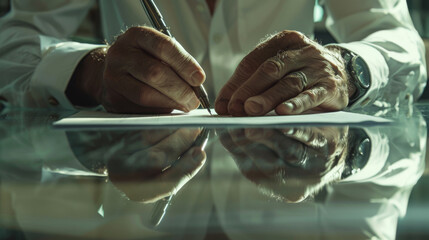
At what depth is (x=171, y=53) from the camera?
624 millimetres

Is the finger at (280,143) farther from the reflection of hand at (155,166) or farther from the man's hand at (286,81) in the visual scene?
the man's hand at (286,81)

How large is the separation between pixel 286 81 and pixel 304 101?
0.20 ft

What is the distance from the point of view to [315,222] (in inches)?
5.1

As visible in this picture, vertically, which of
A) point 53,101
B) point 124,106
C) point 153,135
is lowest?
point 53,101

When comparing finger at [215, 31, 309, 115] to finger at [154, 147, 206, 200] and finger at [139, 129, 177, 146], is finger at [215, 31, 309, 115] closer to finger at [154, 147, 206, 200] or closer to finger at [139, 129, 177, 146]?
finger at [139, 129, 177, 146]

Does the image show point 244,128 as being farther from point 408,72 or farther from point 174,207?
point 408,72

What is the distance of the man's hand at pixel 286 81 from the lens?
57 cm

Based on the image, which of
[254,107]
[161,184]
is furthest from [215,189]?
[254,107]

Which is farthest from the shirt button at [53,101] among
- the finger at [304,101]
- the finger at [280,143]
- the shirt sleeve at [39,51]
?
the finger at [280,143]

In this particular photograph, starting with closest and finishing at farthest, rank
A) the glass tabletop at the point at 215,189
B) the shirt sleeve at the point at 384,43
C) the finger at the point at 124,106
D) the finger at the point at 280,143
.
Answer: the glass tabletop at the point at 215,189, the finger at the point at 280,143, the finger at the point at 124,106, the shirt sleeve at the point at 384,43

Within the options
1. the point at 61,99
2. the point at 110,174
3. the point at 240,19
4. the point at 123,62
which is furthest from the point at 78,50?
the point at 110,174

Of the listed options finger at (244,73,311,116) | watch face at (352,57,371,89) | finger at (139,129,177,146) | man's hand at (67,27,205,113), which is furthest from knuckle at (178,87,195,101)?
watch face at (352,57,371,89)

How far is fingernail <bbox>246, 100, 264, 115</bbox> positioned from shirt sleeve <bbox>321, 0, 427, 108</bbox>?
1.21ft

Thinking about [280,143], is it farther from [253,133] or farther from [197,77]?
[197,77]
